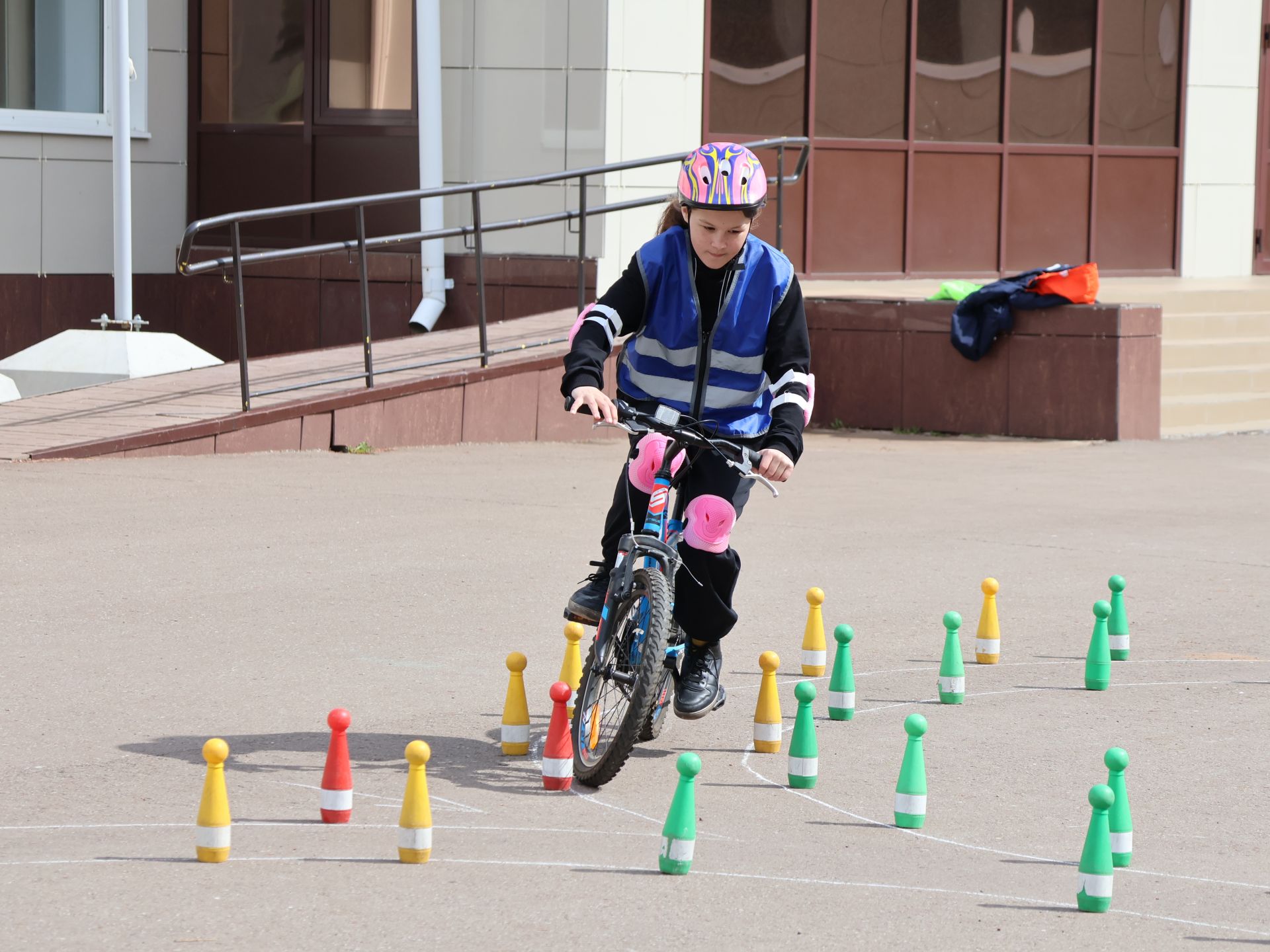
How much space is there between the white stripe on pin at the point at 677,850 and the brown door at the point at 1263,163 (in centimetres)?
1734

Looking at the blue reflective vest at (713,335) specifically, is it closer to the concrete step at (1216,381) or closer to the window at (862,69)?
the concrete step at (1216,381)

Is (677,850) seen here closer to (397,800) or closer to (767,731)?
(397,800)

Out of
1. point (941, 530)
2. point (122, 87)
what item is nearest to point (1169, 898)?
point (941, 530)

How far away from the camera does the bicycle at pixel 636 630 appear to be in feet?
17.3

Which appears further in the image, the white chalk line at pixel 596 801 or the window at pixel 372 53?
the window at pixel 372 53

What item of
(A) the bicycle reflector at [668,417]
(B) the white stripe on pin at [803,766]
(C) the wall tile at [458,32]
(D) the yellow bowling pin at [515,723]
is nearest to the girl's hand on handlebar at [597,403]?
(A) the bicycle reflector at [668,417]

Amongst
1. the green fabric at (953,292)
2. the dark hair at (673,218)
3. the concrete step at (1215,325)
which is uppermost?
the green fabric at (953,292)

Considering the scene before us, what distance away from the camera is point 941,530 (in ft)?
34.4

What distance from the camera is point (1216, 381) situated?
1612cm

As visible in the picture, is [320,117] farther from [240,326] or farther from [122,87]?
[240,326]

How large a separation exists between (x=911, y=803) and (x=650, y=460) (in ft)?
4.25

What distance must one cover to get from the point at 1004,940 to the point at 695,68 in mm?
12914

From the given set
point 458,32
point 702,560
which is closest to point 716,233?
point 702,560

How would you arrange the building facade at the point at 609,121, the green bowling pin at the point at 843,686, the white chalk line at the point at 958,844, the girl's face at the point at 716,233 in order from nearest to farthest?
the white chalk line at the point at 958,844 < the girl's face at the point at 716,233 < the green bowling pin at the point at 843,686 < the building facade at the point at 609,121
